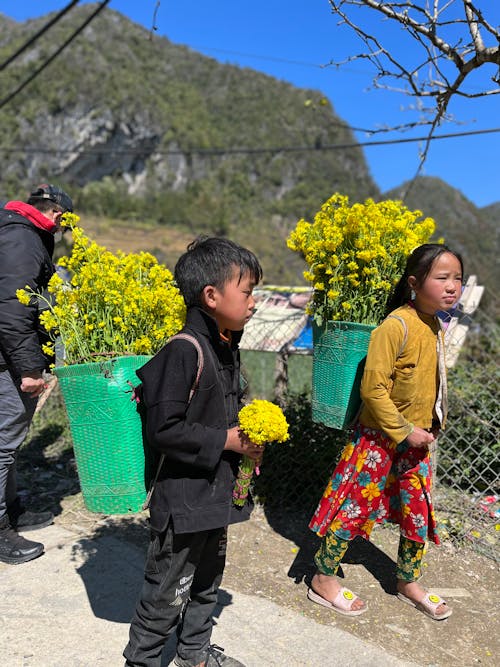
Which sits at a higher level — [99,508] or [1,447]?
[99,508]

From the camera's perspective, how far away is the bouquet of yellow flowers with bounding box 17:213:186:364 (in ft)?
6.84

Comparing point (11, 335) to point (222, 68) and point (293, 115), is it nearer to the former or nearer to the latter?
point (293, 115)

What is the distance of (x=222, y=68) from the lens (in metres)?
126

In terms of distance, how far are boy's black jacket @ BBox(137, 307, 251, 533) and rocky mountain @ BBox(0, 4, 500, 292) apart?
42590 millimetres

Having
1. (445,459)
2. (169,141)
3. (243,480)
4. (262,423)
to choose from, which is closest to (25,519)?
(243,480)

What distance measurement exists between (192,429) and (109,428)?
0.38m

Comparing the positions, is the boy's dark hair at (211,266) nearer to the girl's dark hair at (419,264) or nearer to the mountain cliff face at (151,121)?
the girl's dark hair at (419,264)

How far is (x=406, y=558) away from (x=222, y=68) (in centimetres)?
13840

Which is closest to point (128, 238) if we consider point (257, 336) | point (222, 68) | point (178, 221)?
point (178, 221)

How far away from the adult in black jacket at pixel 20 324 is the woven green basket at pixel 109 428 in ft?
2.55

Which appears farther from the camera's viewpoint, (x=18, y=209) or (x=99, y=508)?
(x=18, y=209)

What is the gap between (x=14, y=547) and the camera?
2.91 meters

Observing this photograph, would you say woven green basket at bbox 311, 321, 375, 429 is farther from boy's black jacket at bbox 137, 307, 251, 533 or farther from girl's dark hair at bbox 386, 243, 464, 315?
boy's black jacket at bbox 137, 307, 251, 533

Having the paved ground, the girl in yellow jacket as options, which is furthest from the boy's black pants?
the girl in yellow jacket
